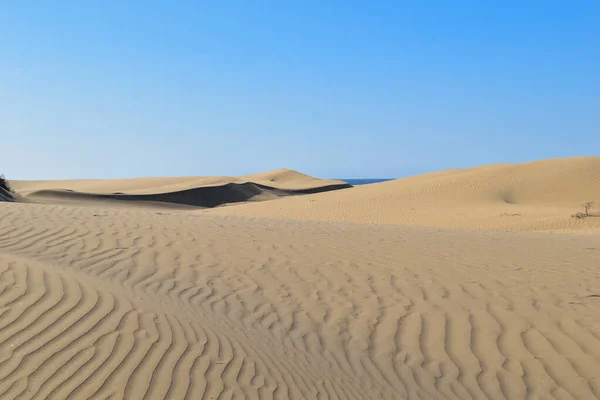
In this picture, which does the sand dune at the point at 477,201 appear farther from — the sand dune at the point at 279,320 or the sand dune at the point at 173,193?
the sand dune at the point at 279,320

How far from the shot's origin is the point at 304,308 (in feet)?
18.4

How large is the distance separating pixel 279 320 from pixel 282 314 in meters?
0.15

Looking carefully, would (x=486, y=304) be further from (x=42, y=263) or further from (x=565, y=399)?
(x=42, y=263)

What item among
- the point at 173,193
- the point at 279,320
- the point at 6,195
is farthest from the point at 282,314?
the point at 173,193

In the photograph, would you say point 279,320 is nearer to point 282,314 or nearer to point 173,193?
point 282,314

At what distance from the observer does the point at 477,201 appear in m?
24.2

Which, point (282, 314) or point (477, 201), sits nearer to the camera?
point (282, 314)

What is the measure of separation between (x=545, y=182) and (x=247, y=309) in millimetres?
24472

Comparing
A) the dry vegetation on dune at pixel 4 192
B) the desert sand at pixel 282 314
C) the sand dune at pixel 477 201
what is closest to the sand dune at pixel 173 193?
the dry vegetation on dune at pixel 4 192

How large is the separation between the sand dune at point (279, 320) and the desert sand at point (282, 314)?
0.02 meters

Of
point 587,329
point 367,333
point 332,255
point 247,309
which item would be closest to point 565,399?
point 587,329

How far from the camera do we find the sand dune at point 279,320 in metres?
4.03

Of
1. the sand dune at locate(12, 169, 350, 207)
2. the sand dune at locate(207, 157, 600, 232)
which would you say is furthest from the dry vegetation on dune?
the sand dune at locate(207, 157, 600, 232)

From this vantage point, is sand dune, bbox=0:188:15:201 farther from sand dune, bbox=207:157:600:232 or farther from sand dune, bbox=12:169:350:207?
sand dune, bbox=207:157:600:232
